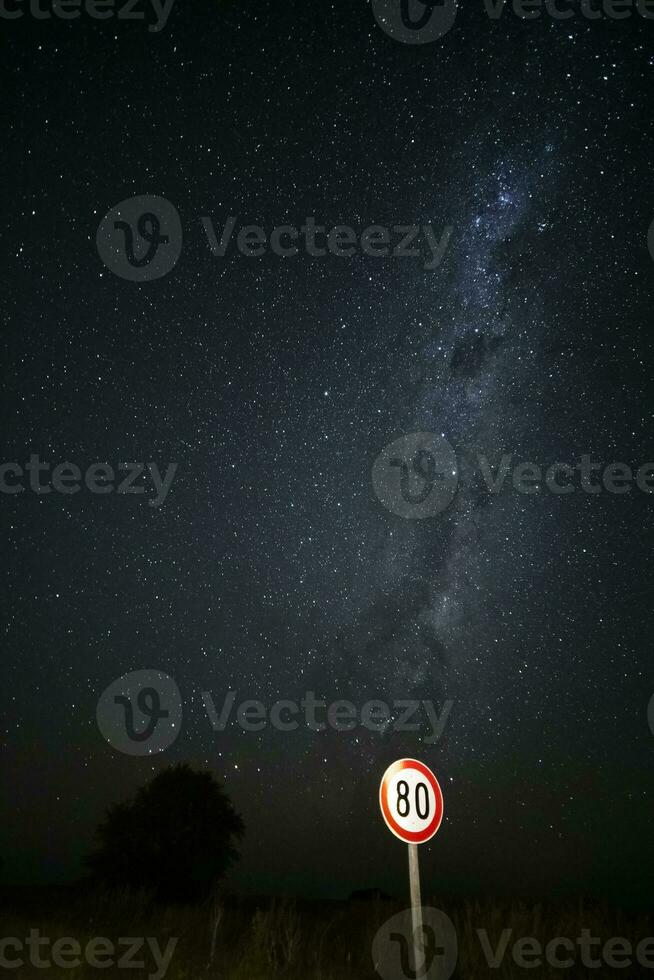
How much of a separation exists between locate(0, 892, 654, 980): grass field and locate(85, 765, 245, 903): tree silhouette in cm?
1506

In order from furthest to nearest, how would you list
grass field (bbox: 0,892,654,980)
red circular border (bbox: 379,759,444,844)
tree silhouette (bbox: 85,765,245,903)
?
tree silhouette (bbox: 85,765,245,903), grass field (bbox: 0,892,654,980), red circular border (bbox: 379,759,444,844)

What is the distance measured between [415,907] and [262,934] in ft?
10.8

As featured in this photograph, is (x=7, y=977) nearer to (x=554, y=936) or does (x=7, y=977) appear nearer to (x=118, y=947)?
(x=118, y=947)

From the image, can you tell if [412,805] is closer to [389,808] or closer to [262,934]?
[389,808]

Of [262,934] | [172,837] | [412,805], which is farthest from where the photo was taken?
[172,837]

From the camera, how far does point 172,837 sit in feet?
91.2

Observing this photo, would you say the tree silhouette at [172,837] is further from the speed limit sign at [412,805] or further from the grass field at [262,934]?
the speed limit sign at [412,805]

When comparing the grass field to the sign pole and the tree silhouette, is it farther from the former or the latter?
the tree silhouette

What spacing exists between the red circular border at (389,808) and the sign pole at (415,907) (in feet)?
0.43

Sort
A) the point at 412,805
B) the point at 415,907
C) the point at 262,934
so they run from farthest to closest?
the point at 262,934
the point at 412,805
the point at 415,907

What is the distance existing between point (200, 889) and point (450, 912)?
1881cm

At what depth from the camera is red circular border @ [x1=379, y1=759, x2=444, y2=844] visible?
690 centimetres

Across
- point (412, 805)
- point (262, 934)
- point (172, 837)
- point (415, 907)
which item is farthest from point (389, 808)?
point (172, 837)

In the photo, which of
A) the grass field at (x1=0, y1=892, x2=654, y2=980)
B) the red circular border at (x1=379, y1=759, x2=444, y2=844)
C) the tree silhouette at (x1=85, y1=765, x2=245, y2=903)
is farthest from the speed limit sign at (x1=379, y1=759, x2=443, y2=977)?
the tree silhouette at (x1=85, y1=765, x2=245, y2=903)
